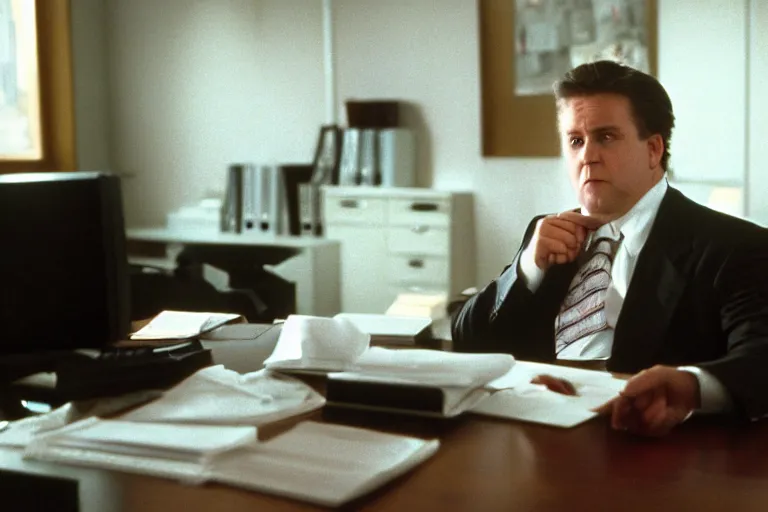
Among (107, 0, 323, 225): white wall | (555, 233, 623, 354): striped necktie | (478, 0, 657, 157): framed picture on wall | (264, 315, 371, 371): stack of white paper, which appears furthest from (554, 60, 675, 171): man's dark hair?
(107, 0, 323, 225): white wall

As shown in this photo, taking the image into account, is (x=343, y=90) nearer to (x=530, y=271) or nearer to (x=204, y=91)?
(x=204, y=91)

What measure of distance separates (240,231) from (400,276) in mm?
1060

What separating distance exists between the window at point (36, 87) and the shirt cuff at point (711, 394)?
473 cm

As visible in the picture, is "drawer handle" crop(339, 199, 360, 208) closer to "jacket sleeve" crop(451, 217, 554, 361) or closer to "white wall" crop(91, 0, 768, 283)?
"white wall" crop(91, 0, 768, 283)

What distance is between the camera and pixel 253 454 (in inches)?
49.0

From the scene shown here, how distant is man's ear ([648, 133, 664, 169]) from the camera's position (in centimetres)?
212

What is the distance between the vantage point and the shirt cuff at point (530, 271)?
2104 mm

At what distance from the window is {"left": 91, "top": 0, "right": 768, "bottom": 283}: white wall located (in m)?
0.49

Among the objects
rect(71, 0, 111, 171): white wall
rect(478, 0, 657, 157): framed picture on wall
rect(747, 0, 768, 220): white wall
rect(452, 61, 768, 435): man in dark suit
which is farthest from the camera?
rect(71, 0, 111, 171): white wall

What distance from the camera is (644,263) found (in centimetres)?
195

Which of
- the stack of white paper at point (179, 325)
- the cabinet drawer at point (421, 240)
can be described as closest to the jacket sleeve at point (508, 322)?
the stack of white paper at point (179, 325)

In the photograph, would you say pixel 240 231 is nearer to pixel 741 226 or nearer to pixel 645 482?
pixel 741 226

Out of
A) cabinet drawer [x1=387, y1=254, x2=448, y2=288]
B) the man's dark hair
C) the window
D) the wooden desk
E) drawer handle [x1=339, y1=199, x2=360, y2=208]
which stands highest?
the window

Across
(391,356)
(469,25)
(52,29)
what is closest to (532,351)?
(391,356)
